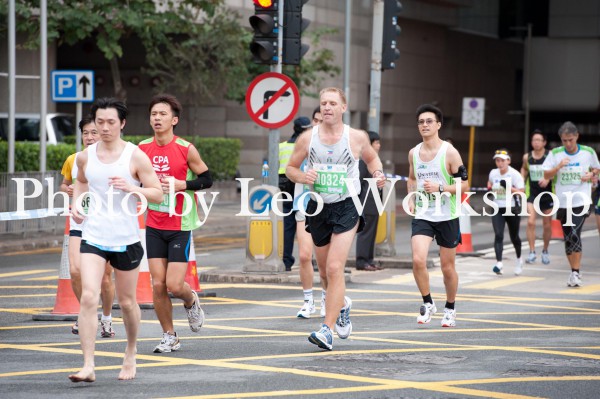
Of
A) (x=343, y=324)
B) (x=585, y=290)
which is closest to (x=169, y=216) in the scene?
(x=343, y=324)

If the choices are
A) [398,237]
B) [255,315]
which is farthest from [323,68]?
[255,315]

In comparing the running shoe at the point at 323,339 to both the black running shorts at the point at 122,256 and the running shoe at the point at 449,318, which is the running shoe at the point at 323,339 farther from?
the running shoe at the point at 449,318

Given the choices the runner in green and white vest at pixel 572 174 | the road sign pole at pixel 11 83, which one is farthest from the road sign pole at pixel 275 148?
the road sign pole at pixel 11 83

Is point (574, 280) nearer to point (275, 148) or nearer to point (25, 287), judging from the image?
point (275, 148)

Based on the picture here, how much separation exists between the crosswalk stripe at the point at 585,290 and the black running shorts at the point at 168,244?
661cm

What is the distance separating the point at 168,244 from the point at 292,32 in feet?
22.0

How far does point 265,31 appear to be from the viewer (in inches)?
632

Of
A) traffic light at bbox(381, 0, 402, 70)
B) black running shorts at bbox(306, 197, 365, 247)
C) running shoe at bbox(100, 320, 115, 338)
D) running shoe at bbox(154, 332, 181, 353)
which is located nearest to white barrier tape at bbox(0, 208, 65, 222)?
traffic light at bbox(381, 0, 402, 70)

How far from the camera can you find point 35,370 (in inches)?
361

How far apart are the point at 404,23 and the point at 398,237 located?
23539 mm

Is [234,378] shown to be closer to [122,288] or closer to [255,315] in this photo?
[122,288]

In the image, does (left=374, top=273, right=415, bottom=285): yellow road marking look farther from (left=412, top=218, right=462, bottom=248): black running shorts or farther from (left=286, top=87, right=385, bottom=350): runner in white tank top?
(left=286, top=87, right=385, bottom=350): runner in white tank top

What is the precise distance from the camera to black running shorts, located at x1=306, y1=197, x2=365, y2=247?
10.7m

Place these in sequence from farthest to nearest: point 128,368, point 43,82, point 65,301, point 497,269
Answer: point 43,82 < point 497,269 < point 65,301 < point 128,368
